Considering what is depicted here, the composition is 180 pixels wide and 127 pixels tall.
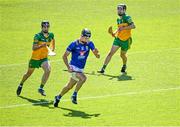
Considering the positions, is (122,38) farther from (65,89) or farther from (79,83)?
(65,89)

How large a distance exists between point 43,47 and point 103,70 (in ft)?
13.1

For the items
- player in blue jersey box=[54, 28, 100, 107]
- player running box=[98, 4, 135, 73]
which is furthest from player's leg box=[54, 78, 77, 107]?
player running box=[98, 4, 135, 73]

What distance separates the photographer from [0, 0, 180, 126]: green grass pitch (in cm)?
1942

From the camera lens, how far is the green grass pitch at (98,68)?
1942 centimetres

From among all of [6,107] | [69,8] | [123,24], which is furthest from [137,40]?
[6,107]

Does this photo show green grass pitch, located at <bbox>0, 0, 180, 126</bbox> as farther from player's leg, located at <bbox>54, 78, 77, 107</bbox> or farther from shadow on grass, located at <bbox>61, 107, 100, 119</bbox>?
player's leg, located at <bbox>54, 78, 77, 107</bbox>

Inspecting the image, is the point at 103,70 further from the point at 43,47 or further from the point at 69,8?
the point at 69,8

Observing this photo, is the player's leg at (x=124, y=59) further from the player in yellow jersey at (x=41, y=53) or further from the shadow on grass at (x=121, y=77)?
the player in yellow jersey at (x=41, y=53)

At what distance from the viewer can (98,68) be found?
25234 millimetres

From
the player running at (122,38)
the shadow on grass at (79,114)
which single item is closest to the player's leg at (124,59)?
the player running at (122,38)

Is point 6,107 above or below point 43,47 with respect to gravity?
below

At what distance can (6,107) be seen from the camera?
66.2 feet

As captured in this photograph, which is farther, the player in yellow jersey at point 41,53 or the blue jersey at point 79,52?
the player in yellow jersey at point 41,53

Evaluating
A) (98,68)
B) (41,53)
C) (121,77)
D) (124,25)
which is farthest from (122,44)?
(41,53)
